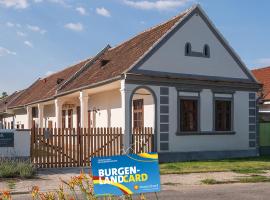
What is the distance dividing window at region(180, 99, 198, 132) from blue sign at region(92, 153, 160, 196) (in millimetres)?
14109

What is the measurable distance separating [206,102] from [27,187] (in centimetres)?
1098

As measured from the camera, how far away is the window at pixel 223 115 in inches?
827

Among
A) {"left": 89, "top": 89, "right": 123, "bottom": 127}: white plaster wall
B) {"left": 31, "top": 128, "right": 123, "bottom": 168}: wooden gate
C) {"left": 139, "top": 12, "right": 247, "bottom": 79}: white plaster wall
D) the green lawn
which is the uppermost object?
{"left": 139, "top": 12, "right": 247, "bottom": 79}: white plaster wall

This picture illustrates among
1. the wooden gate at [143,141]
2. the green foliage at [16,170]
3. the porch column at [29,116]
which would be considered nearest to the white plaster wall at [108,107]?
the wooden gate at [143,141]

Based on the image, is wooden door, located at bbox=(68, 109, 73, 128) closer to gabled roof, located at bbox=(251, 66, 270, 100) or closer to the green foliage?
gabled roof, located at bbox=(251, 66, 270, 100)

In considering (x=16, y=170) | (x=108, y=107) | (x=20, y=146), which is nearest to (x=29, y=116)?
(x=108, y=107)

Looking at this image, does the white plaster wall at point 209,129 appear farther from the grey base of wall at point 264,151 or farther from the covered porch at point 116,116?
the grey base of wall at point 264,151

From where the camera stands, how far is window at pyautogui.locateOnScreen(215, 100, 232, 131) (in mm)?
21000

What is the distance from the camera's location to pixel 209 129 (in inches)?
810

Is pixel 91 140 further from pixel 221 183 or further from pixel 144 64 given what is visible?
pixel 221 183

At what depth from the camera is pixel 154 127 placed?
18.7 metres

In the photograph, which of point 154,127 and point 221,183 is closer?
point 221,183

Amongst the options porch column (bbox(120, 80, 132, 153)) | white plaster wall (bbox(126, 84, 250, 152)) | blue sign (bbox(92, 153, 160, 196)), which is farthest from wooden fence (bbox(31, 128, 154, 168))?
blue sign (bbox(92, 153, 160, 196))

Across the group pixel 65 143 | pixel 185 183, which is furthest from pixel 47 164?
pixel 185 183
